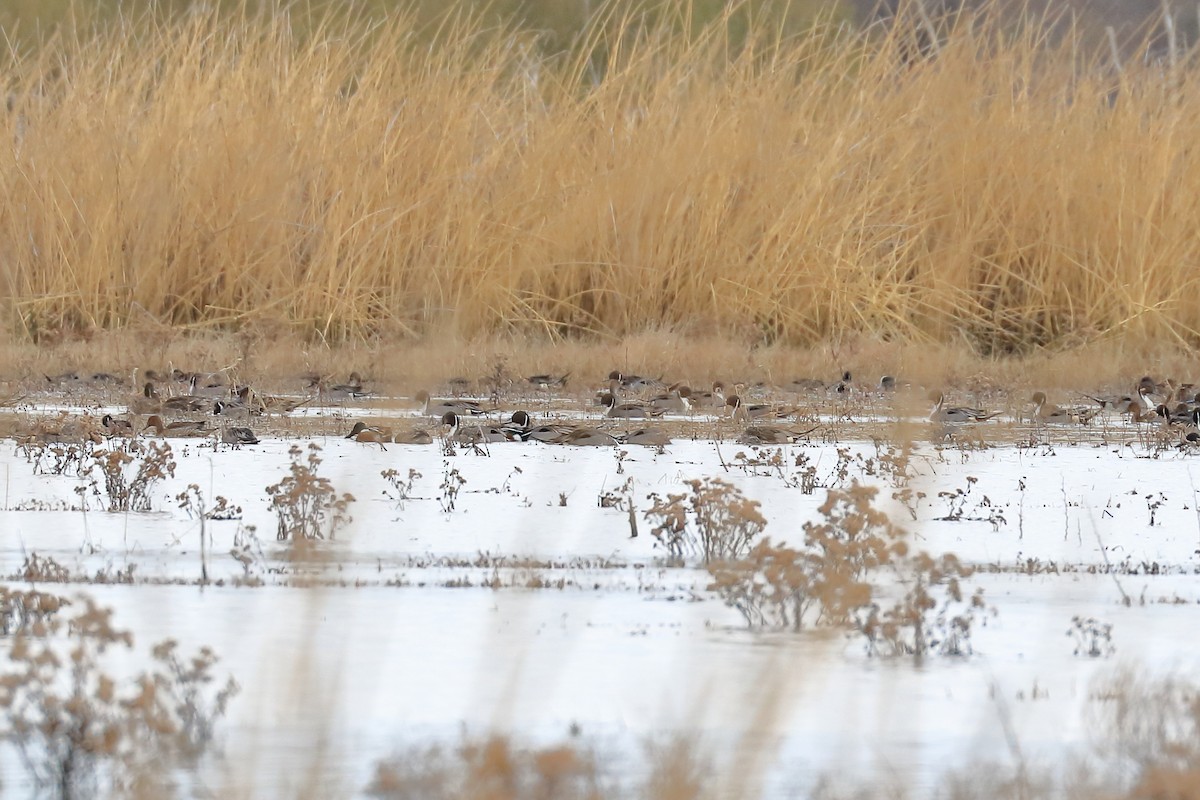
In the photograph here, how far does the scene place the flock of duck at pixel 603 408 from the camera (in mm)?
6230

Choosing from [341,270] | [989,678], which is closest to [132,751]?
[989,678]

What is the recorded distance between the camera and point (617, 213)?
382 inches

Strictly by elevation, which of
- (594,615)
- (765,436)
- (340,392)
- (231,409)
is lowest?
(594,615)

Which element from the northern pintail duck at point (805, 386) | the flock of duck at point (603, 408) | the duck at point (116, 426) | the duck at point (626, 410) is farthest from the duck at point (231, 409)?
the northern pintail duck at point (805, 386)

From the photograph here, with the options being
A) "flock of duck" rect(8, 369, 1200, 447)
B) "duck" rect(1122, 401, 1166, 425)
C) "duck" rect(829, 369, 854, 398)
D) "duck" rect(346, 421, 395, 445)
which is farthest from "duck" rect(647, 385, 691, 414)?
"duck" rect(1122, 401, 1166, 425)

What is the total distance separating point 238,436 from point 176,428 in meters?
0.36

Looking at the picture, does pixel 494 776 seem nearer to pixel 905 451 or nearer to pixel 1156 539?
pixel 905 451

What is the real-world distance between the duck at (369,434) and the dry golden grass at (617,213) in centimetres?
304

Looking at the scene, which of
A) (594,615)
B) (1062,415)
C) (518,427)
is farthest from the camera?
(1062,415)

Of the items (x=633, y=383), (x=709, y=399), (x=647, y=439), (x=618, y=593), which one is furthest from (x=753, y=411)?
(x=618, y=593)

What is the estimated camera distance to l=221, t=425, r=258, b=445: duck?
616cm

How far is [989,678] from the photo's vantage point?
3.08 m

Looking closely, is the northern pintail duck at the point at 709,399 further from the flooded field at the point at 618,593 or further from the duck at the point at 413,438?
the duck at the point at 413,438

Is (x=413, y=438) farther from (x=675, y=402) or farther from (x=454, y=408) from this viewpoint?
(x=675, y=402)
